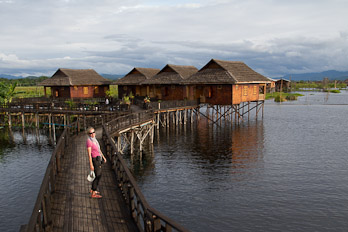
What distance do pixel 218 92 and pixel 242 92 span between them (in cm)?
361

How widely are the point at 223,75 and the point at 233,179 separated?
2112cm

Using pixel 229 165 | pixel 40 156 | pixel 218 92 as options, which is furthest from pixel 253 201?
pixel 218 92

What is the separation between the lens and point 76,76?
49.3 metres

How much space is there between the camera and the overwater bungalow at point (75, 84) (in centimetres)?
4750

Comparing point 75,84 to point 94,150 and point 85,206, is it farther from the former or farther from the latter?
point 85,206

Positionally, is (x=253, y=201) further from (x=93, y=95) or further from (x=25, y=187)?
(x=93, y=95)

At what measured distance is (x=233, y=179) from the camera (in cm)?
1986

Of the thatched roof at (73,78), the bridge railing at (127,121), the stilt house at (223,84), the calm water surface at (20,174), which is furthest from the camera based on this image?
the thatched roof at (73,78)

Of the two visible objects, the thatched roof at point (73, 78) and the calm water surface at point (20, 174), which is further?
the thatched roof at point (73, 78)

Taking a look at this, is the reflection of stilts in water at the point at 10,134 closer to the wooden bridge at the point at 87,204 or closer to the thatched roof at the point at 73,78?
the thatched roof at the point at 73,78

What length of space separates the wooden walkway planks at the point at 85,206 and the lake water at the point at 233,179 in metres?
4.76

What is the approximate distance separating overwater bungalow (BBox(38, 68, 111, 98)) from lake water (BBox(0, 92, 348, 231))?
47.0 feet

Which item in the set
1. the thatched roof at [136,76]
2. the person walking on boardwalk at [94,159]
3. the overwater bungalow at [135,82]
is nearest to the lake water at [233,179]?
the person walking on boardwalk at [94,159]

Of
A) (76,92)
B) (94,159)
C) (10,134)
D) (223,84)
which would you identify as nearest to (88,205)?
(94,159)
